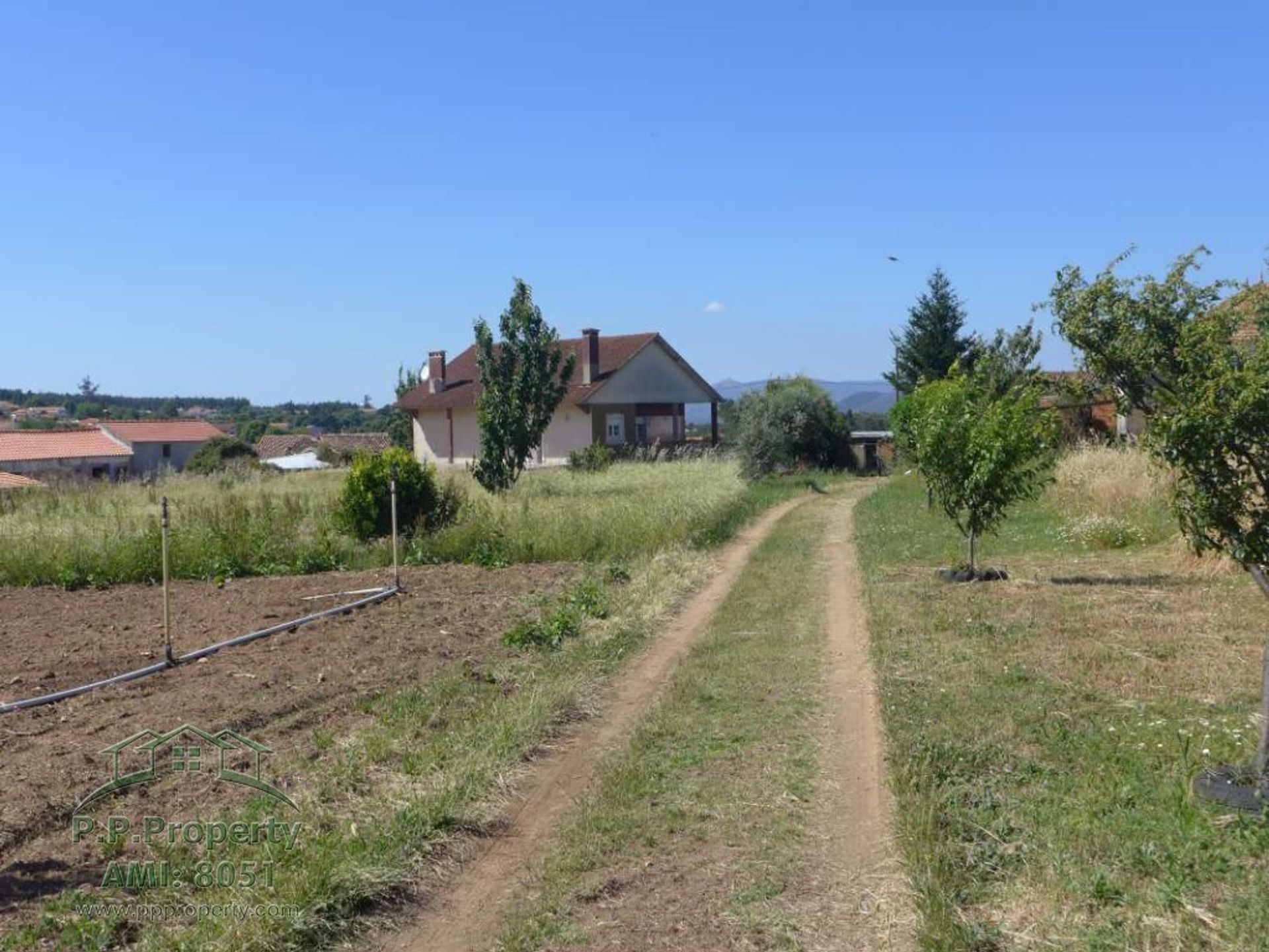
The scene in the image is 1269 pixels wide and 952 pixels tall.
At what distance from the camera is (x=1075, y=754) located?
669 cm

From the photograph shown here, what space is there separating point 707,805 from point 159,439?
7399 cm

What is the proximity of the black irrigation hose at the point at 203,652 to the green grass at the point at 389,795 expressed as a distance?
2.34 meters

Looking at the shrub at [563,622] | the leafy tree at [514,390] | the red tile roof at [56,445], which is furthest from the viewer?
the red tile roof at [56,445]

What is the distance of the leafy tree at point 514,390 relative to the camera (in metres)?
27.0

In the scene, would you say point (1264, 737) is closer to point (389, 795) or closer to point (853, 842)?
point (853, 842)

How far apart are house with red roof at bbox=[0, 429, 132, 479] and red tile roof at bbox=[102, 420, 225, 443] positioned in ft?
16.2

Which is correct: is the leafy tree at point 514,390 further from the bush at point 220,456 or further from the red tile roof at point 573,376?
the bush at point 220,456

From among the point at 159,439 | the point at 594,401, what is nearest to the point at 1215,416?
the point at 594,401

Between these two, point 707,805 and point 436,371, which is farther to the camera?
point 436,371

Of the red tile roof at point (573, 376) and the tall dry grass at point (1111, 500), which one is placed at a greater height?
the red tile roof at point (573, 376)

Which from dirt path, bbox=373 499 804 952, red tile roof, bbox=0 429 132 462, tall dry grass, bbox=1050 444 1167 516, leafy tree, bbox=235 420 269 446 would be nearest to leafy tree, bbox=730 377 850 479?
tall dry grass, bbox=1050 444 1167 516

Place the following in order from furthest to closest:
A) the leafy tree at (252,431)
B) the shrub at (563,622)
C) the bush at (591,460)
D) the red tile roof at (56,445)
A: the leafy tree at (252,431) → the red tile roof at (56,445) → the bush at (591,460) → the shrub at (563,622)

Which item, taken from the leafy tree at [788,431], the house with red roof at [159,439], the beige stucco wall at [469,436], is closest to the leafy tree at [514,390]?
the leafy tree at [788,431]

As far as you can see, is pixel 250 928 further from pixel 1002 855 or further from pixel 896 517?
pixel 896 517
